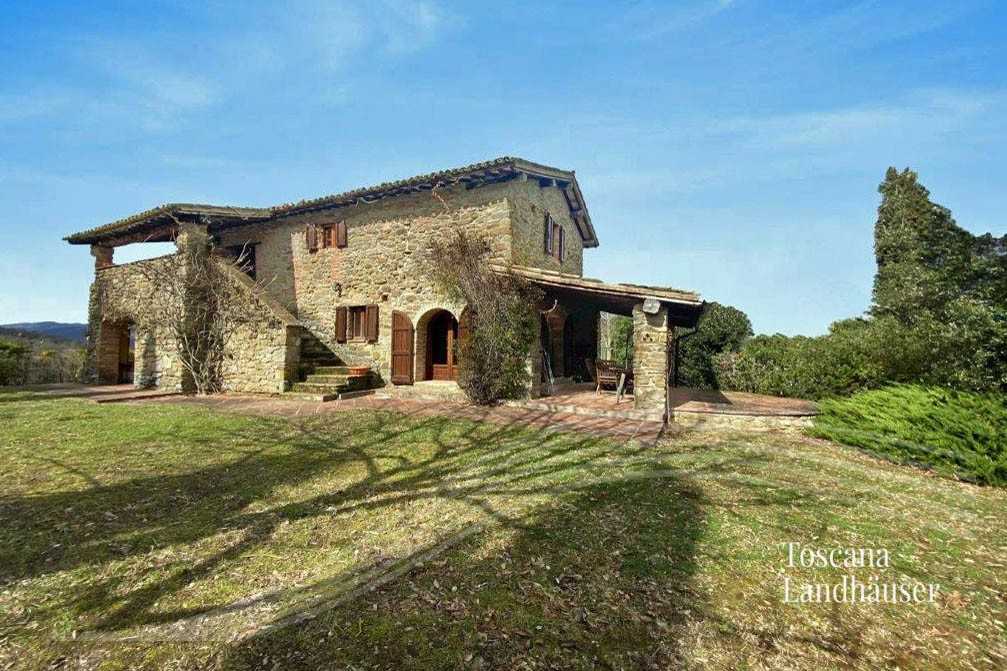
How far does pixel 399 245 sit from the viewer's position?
12172 millimetres

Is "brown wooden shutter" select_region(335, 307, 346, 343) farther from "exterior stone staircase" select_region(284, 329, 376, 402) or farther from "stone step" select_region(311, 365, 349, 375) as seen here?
"stone step" select_region(311, 365, 349, 375)

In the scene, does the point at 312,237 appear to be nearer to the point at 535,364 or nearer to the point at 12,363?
the point at 535,364

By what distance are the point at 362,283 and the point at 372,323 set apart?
4.42 ft

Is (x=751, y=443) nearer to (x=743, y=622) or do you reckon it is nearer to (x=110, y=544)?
(x=743, y=622)

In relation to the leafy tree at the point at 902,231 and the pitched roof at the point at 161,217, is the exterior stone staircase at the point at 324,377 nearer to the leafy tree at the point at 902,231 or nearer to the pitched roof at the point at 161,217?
the pitched roof at the point at 161,217

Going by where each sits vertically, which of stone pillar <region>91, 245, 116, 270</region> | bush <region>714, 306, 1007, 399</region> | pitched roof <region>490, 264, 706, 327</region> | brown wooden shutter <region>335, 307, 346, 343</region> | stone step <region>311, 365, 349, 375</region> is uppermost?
stone pillar <region>91, 245, 116, 270</region>

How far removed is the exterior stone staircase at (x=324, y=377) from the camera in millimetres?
10695

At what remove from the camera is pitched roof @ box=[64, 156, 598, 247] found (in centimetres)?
1072

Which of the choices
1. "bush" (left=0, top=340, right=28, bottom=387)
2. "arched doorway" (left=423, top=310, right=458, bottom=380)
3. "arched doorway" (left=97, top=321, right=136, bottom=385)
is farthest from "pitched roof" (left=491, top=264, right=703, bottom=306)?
"bush" (left=0, top=340, right=28, bottom=387)

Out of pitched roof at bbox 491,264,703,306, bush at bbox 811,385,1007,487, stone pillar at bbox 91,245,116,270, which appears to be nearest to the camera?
bush at bbox 811,385,1007,487

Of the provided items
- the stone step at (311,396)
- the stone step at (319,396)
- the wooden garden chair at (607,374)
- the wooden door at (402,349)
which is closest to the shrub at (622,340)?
the wooden garden chair at (607,374)

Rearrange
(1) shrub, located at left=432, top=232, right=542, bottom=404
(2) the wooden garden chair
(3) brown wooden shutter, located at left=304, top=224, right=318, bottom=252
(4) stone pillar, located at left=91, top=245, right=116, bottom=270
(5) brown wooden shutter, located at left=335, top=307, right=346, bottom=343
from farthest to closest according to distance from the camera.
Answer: (4) stone pillar, located at left=91, top=245, right=116, bottom=270 < (3) brown wooden shutter, located at left=304, top=224, right=318, bottom=252 < (5) brown wooden shutter, located at left=335, top=307, right=346, bottom=343 < (2) the wooden garden chair < (1) shrub, located at left=432, top=232, right=542, bottom=404

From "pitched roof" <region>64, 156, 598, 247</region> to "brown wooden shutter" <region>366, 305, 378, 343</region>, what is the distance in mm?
→ 3298

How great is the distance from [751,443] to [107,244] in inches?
795
